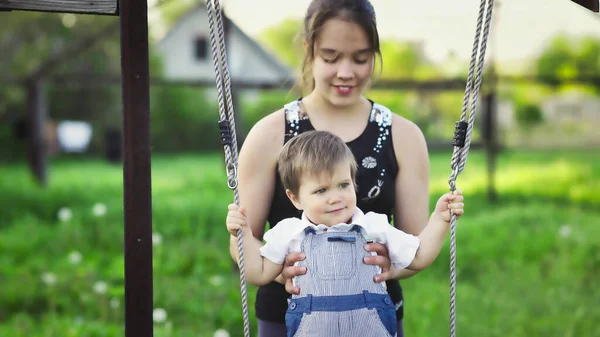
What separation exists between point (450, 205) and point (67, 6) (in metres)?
1.36

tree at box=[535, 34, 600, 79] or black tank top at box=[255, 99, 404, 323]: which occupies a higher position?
tree at box=[535, 34, 600, 79]

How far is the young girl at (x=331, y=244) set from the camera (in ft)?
6.75

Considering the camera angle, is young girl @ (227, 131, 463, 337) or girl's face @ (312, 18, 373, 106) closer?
young girl @ (227, 131, 463, 337)

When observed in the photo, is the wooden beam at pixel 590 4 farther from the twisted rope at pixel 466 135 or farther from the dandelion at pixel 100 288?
the dandelion at pixel 100 288

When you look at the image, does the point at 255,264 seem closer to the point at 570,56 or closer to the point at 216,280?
the point at 216,280

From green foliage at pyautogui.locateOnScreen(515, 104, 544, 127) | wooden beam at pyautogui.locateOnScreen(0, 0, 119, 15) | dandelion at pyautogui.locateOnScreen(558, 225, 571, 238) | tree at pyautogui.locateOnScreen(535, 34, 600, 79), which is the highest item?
tree at pyautogui.locateOnScreen(535, 34, 600, 79)

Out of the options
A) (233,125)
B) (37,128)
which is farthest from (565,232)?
(37,128)

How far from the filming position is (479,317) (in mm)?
4652

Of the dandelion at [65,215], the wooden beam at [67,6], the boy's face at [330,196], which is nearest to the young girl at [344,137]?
the boy's face at [330,196]

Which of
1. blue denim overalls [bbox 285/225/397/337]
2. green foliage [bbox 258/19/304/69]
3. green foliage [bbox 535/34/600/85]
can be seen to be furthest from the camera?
green foliage [bbox 535/34/600/85]

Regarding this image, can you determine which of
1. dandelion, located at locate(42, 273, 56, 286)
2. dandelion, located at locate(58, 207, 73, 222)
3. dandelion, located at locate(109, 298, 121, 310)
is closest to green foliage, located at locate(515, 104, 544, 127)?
dandelion, located at locate(58, 207, 73, 222)

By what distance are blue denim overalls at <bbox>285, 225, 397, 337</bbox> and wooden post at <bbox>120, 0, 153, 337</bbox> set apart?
0.53 m

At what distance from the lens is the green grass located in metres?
4.50

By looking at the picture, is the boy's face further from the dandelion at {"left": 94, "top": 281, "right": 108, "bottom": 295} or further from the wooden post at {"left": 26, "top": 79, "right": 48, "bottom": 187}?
the wooden post at {"left": 26, "top": 79, "right": 48, "bottom": 187}
